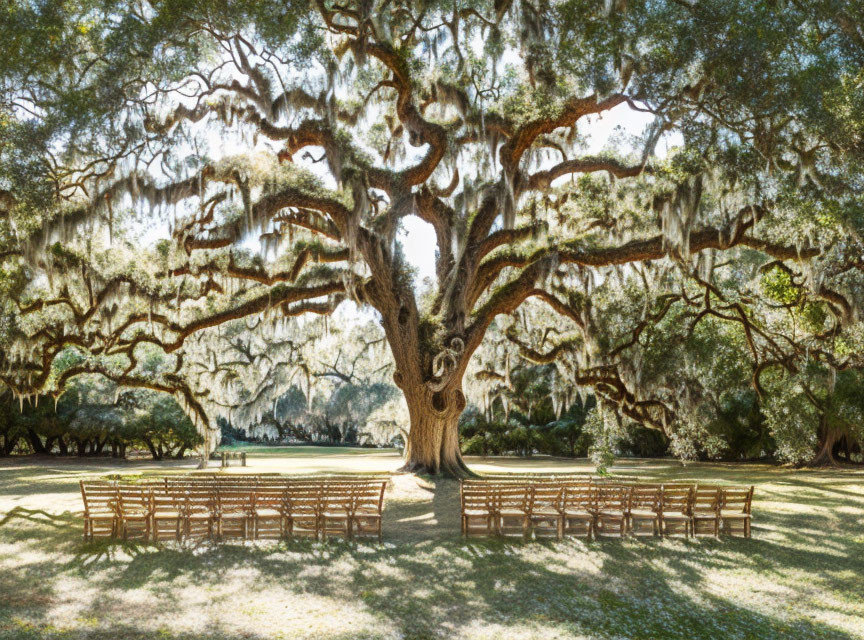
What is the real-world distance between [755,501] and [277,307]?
12.4 metres

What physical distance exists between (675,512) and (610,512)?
4.11ft

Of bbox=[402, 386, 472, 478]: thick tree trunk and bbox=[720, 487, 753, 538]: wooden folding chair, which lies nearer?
bbox=[720, 487, 753, 538]: wooden folding chair

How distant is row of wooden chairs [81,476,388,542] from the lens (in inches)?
365

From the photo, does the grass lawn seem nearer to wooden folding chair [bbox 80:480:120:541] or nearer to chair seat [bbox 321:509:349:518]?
wooden folding chair [bbox 80:480:120:541]

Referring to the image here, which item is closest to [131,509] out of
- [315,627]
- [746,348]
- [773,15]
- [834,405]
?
[315,627]

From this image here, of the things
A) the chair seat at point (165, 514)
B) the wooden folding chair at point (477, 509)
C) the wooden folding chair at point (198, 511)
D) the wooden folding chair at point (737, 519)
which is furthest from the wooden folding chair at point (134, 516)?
the wooden folding chair at point (737, 519)

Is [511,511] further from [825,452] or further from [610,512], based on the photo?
[825,452]

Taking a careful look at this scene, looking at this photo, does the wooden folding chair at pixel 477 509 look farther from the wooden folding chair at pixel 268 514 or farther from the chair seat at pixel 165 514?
the chair seat at pixel 165 514

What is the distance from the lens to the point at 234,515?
970 cm

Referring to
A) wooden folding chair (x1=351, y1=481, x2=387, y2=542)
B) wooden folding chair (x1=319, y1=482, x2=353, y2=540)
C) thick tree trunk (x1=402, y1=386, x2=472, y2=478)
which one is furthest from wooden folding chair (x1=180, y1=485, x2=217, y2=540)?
thick tree trunk (x1=402, y1=386, x2=472, y2=478)

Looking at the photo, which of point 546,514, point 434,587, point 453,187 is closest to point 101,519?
point 434,587

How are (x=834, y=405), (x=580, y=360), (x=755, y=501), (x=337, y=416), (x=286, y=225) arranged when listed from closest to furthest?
(x=755, y=501) → (x=286, y=225) → (x=580, y=360) → (x=834, y=405) → (x=337, y=416)

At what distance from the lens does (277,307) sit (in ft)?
58.8

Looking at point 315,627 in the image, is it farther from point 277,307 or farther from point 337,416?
point 337,416
